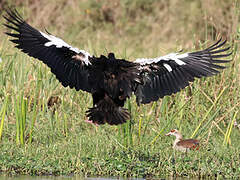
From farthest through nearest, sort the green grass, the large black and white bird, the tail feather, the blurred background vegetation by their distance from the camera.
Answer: the blurred background vegetation, the large black and white bird, the tail feather, the green grass

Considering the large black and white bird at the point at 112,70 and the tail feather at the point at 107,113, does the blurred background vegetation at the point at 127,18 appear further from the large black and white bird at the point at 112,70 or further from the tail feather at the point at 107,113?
the tail feather at the point at 107,113

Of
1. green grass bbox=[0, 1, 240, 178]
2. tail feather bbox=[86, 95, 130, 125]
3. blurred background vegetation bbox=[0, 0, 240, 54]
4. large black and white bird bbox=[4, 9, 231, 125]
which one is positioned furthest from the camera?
blurred background vegetation bbox=[0, 0, 240, 54]

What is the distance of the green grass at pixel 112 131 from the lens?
5.05 metres

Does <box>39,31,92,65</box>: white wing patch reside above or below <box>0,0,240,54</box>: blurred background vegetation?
below

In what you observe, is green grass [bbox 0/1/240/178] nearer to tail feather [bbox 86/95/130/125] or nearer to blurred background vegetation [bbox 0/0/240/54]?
tail feather [bbox 86/95/130/125]

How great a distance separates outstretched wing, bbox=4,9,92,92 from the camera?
18.8 feet

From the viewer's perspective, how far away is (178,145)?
561 cm

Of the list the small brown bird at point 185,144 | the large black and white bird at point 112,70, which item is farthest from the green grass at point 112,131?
the large black and white bird at point 112,70

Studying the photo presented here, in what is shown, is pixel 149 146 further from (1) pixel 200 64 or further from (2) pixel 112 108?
(1) pixel 200 64

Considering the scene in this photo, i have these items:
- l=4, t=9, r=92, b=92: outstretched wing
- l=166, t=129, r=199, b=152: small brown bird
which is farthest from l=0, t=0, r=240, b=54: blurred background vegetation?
l=166, t=129, r=199, b=152: small brown bird

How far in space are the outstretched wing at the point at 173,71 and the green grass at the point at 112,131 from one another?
10.4 inches

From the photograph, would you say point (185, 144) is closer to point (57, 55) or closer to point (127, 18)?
point (57, 55)

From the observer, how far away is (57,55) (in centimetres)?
578

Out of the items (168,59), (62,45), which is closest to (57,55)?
(62,45)
